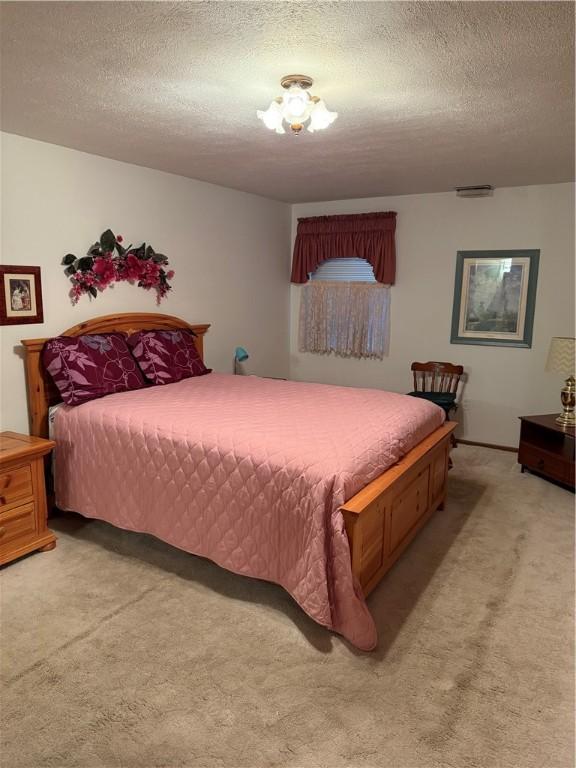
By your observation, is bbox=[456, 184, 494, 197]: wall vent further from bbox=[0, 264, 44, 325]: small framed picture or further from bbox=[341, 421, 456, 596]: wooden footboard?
bbox=[0, 264, 44, 325]: small framed picture

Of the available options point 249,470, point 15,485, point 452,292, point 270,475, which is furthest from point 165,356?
point 452,292

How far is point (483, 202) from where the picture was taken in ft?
15.6

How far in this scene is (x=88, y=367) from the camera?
10.8 feet

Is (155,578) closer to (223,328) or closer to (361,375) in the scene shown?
(223,328)

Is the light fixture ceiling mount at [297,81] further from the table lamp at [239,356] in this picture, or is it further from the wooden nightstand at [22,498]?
the table lamp at [239,356]

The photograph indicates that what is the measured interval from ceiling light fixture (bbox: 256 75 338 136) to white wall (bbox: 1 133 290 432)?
1.71 meters

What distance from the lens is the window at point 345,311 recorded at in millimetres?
5438

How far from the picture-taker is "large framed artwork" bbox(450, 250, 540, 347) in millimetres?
4668

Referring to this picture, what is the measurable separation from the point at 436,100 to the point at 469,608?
241cm

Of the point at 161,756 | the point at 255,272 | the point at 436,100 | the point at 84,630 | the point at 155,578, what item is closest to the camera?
the point at 161,756

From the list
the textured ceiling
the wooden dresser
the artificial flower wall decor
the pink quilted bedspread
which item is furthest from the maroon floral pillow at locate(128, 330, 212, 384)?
the wooden dresser

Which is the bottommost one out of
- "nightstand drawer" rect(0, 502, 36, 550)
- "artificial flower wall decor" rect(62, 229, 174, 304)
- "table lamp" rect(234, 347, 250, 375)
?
"nightstand drawer" rect(0, 502, 36, 550)

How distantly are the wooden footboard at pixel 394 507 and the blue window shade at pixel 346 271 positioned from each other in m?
2.42

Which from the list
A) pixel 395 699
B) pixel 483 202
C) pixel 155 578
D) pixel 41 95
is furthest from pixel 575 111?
pixel 155 578
